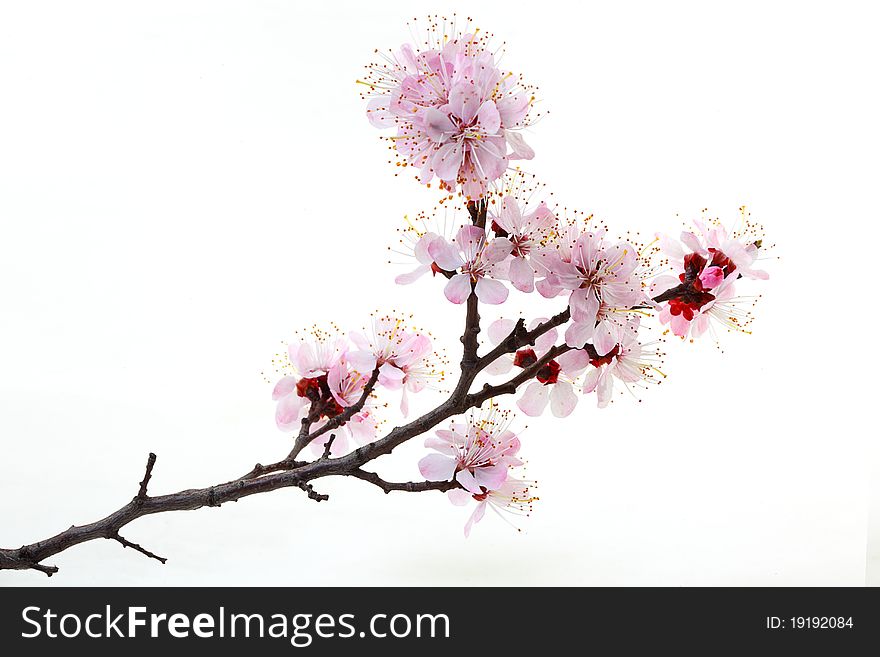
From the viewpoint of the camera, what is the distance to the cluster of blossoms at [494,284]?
0.97 m


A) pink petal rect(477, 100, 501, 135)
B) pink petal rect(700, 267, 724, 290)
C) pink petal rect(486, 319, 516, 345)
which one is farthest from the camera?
pink petal rect(486, 319, 516, 345)

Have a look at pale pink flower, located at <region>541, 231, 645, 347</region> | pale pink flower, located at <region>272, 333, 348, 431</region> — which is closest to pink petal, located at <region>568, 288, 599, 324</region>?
pale pink flower, located at <region>541, 231, 645, 347</region>

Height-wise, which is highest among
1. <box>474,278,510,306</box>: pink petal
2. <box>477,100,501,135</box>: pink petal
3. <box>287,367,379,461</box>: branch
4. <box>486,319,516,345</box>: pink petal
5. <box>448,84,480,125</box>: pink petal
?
<box>448,84,480,125</box>: pink petal

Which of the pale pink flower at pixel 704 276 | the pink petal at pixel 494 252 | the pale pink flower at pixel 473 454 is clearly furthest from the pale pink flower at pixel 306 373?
the pale pink flower at pixel 704 276

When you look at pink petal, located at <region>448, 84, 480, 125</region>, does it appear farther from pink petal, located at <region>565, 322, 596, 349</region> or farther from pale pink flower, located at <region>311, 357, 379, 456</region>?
pale pink flower, located at <region>311, 357, 379, 456</region>

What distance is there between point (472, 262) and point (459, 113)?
145mm

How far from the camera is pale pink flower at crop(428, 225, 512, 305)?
99 cm

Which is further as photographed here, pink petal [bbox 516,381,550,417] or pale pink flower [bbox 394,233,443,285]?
pink petal [bbox 516,381,550,417]

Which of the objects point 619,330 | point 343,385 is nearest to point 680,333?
point 619,330

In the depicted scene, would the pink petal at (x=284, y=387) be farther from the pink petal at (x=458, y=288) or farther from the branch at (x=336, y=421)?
the pink petal at (x=458, y=288)

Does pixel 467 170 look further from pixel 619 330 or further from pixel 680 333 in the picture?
pixel 680 333

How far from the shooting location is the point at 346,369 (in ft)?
3.86

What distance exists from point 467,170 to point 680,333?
0.33 metres

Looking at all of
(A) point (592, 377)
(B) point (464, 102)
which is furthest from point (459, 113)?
(A) point (592, 377)
